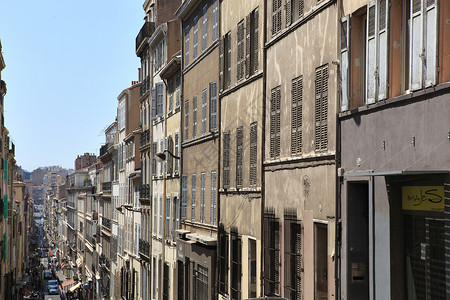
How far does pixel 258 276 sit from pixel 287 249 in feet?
8.43

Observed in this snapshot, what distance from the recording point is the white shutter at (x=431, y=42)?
10.9 meters

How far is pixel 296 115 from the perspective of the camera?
17078 millimetres

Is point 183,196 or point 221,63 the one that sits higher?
point 221,63

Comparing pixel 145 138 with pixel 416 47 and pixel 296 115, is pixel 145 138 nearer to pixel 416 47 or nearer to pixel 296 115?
pixel 296 115

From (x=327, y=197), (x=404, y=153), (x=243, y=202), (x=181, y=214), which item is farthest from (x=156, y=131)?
(x=404, y=153)

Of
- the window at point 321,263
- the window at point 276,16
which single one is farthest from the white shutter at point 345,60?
the window at point 276,16

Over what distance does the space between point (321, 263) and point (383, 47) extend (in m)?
4.92

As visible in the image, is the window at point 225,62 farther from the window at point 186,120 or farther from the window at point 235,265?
the window at point 186,120

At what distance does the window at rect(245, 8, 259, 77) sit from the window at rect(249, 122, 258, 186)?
5.05 ft

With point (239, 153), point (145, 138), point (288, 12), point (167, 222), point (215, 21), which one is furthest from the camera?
A: point (145, 138)

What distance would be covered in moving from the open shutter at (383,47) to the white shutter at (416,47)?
2.91ft

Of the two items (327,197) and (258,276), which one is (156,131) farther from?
(327,197)

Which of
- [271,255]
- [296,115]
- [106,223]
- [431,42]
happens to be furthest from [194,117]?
[106,223]

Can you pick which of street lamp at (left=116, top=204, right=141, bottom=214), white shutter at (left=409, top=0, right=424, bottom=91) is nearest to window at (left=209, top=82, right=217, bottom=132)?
white shutter at (left=409, top=0, right=424, bottom=91)
